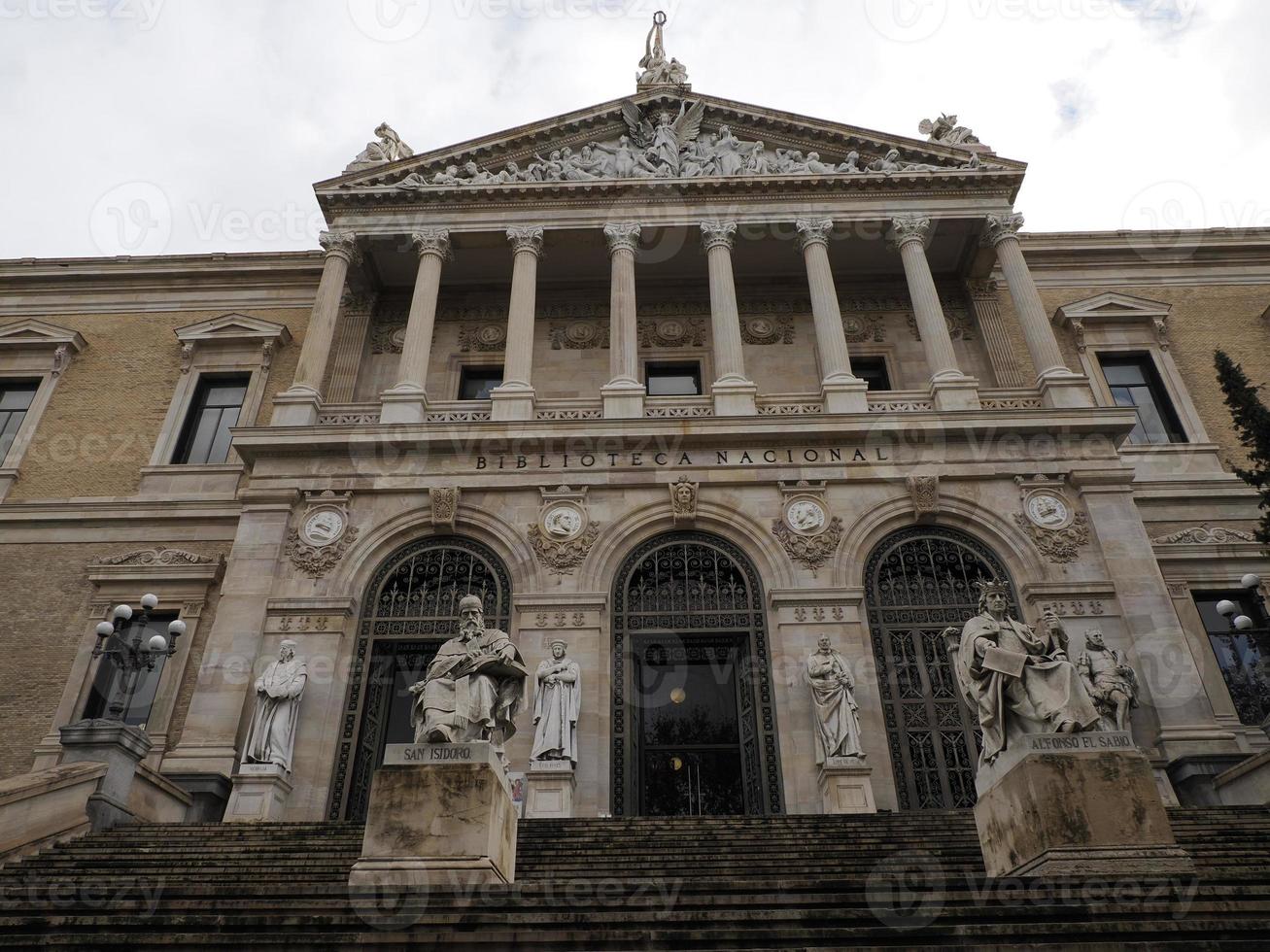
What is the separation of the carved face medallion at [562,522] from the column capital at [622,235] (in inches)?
233

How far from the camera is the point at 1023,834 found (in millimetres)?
7523

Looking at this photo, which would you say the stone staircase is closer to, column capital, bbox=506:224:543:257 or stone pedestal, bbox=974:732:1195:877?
stone pedestal, bbox=974:732:1195:877

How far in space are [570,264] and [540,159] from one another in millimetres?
2307

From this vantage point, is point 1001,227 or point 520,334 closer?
point 520,334

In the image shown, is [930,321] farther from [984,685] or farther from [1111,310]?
[984,685]

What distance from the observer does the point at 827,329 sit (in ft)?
59.7

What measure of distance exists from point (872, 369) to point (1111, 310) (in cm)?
564

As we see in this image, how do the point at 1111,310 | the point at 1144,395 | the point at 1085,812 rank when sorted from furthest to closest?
1. the point at 1111,310
2. the point at 1144,395
3. the point at 1085,812

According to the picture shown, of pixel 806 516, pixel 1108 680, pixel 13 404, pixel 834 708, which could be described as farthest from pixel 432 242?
pixel 1108 680

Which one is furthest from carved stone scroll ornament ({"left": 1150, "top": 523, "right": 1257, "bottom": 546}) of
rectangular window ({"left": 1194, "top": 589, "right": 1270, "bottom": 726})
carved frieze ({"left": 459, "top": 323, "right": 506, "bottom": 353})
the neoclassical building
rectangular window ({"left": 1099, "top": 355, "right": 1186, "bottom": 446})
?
carved frieze ({"left": 459, "top": 323, "right": 506, "bottom": 353})

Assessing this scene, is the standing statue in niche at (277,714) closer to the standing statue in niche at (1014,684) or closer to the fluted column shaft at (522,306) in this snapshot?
the fluted column shaft at (522,306)

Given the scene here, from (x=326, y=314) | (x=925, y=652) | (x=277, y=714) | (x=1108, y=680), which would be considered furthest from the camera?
(x=326, y=314)

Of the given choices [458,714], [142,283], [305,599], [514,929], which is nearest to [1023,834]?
[514,929]

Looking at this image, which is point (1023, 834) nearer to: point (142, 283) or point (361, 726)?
point (361, 726)
